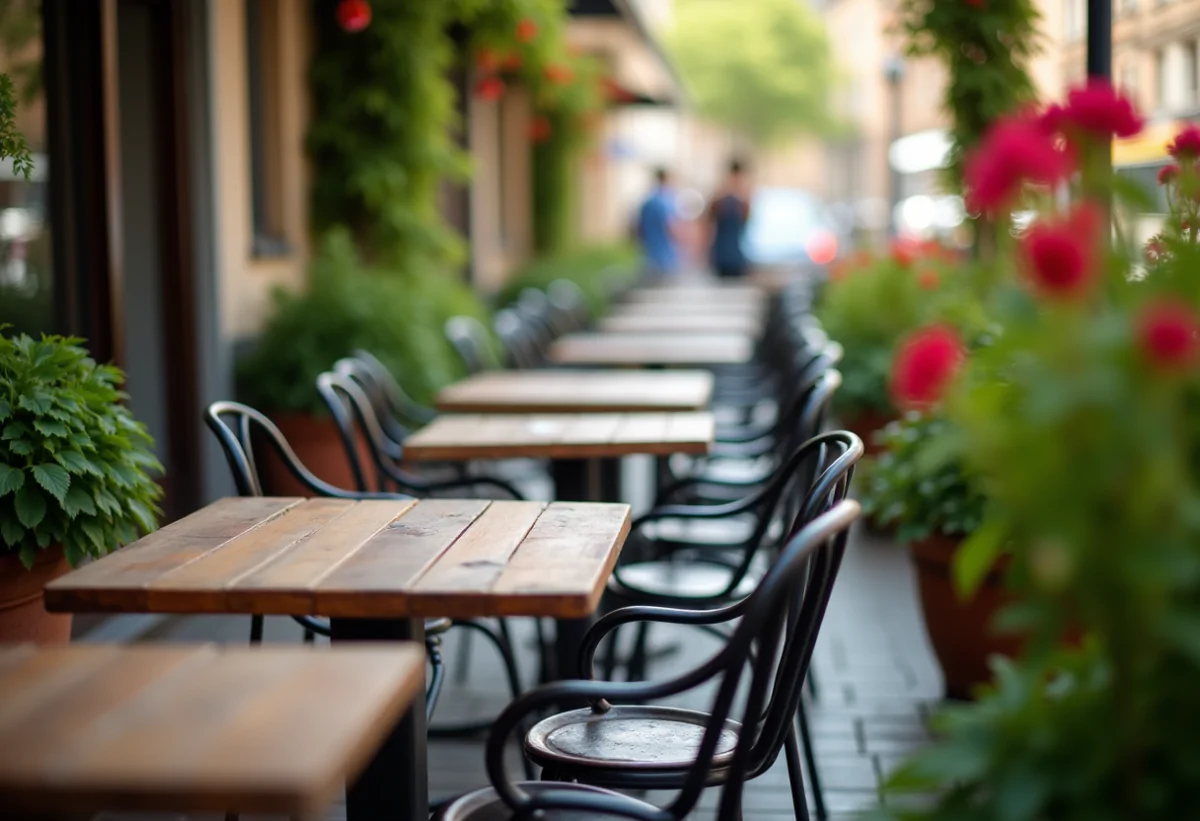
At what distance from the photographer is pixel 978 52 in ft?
22.2

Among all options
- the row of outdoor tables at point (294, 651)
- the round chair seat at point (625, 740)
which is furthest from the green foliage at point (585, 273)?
the round chair seat at point (625, 740)

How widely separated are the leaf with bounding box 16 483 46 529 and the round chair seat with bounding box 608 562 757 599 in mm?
1469

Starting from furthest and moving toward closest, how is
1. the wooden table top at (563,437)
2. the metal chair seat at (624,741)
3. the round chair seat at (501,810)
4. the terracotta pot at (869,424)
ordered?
1. the terracotta pot at (869,424)
2. the wooden table top at (563,437)
3. the metal chair seat at (624,741)
4. the round chair seat at (501,810)

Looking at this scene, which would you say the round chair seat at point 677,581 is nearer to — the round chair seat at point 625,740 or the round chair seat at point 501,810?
the round chair seat at point 625,740

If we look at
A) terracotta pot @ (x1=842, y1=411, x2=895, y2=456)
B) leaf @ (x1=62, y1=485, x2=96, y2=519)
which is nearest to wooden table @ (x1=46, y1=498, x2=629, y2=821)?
leaf @ (x1=62, y1=485, x2=96, y2=519)

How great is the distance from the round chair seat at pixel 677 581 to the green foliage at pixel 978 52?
3.10m

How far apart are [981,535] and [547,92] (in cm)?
1155

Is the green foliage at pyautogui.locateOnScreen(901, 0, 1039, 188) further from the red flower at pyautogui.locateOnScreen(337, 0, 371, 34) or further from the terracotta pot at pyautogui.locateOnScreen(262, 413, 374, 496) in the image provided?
the terracotta pot at pyautogui.locateOnScreen(262, 413, 374, 496)

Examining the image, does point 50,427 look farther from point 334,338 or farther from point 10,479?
point 334,338

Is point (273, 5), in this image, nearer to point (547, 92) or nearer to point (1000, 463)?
point (547, 92)

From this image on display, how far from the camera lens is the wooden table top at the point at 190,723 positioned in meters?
1.53

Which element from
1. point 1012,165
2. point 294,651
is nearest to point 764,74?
point 294,651

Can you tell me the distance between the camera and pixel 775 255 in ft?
71.7

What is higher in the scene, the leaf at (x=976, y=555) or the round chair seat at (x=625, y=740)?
the leaf at (x=976, y=555)
